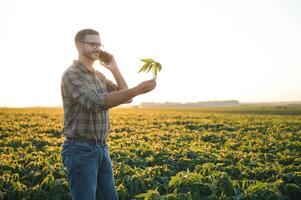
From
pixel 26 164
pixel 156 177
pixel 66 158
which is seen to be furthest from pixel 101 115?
pixel 26 164

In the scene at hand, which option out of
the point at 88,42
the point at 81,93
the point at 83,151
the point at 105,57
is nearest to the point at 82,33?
the point at 88,42

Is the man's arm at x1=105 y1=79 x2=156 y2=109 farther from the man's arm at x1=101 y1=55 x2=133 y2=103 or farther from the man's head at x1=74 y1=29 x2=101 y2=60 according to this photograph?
the man's arm at x1=101 y1=55 x2=133 y2=103

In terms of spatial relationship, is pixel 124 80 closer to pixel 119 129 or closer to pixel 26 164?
pixel 26 164

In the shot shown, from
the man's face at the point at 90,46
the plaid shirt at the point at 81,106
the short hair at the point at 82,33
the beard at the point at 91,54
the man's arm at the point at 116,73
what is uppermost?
the short hair at the point at 82,33

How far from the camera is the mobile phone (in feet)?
12.3

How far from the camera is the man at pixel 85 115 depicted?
9.96 feet

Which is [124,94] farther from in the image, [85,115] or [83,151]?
[83,151]

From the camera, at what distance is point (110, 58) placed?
389 cm

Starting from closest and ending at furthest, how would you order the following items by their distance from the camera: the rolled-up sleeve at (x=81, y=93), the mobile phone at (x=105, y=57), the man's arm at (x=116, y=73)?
the rolled-up sleeve at (x=81, y=93), the mobile phone at (x=105, y=57), the man's arm at (x=116, y=73)

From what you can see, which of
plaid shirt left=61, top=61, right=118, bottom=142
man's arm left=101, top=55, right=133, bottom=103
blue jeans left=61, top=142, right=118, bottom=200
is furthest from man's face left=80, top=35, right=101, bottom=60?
blue jeans left=61, top=142, right=118, bottom=200

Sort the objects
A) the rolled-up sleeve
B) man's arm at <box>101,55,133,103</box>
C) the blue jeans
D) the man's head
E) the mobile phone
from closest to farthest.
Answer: the rolled-up sleeve, the blue jeans, the man's head, the mobile phone, man's arm at <box>101,55,133,103</box>

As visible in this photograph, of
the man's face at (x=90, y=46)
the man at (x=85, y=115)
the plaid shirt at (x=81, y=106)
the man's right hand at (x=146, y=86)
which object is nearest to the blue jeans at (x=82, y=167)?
the man at (x=85, y=115)

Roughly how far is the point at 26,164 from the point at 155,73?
19.1 ft

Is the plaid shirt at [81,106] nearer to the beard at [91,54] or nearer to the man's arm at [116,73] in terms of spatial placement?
the beard at [91,54]
